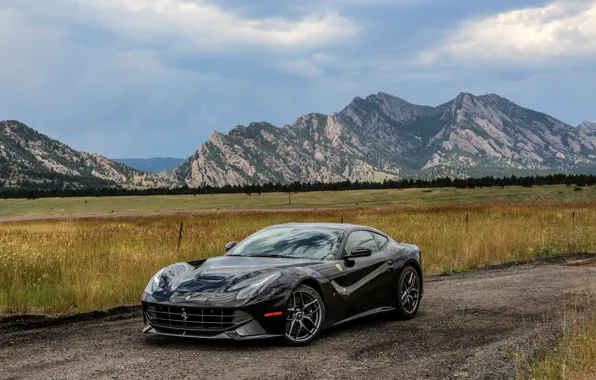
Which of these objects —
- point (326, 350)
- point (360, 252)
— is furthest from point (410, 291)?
point (326, 350)

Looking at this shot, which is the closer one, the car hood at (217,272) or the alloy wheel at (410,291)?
the car hood at (217,272)

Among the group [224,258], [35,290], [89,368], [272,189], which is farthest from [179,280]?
[272,189]

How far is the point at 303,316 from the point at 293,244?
138cm

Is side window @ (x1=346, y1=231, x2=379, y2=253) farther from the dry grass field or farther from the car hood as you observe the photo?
the dry grass field

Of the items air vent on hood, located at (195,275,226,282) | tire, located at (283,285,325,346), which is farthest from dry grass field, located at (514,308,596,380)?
air vent on hood, located at (195,275,226,282)

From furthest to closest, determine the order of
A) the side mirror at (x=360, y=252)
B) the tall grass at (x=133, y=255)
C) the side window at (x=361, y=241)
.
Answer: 1. the tall grass at (x=133, y=255)
2. the side window at (x=361, y=241)
3. the side mirror at (x=360, y=252)

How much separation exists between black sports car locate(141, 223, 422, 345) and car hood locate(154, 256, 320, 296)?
13mm

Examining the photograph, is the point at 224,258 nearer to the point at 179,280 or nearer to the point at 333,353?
the point at 179,280

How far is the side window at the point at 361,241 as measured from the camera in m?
9.59

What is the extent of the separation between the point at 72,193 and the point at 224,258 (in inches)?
6035

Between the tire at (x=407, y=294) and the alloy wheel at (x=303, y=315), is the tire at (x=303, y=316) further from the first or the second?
the tire at (x=407, y=294)

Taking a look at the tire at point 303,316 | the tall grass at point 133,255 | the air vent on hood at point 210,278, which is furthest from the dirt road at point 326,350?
the tall grass at point 133,255

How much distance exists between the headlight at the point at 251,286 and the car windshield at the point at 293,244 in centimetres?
109

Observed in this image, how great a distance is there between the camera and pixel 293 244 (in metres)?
9.34
